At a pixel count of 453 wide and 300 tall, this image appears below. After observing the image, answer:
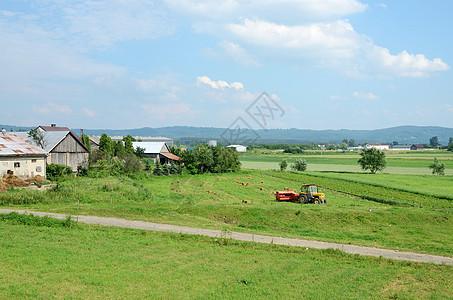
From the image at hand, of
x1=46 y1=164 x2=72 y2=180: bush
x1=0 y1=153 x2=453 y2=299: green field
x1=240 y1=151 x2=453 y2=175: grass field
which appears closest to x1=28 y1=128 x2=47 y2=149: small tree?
x1=46 y1=164 x2=72 y2=180: bush

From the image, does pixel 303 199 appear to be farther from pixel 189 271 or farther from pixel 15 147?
pixel 15 147

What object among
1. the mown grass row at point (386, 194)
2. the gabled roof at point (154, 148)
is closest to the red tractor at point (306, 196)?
the mown grass row at point (386, 194)

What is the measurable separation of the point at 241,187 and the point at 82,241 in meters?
33.5

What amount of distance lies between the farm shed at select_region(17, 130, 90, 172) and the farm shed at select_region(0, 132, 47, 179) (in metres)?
4.41

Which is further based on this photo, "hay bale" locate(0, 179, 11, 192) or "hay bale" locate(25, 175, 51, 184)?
"hay bale" locate(25, 175, 51, 184)

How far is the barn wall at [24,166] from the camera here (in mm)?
38094

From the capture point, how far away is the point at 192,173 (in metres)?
67.9

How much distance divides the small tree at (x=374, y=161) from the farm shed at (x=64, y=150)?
61.1 meters

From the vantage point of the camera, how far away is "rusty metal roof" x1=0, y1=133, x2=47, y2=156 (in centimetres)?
3868

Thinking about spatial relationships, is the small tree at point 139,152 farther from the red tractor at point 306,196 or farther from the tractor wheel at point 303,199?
the tractor wheel at point 303,199

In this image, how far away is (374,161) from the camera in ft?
269

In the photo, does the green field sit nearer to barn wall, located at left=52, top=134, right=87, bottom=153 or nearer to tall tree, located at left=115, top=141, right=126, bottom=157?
barn wall, located at left=52, top=134, right=87, bottom=153

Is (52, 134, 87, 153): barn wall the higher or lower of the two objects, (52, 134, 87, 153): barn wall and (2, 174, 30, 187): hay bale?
the higher

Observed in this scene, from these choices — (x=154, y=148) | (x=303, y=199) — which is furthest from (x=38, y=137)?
(x=303, y=199)
